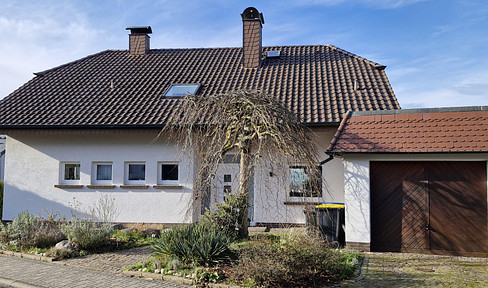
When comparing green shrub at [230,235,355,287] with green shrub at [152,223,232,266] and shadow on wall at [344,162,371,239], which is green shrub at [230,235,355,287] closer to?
green shrub at [152,223,232,266]

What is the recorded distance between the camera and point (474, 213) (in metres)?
9.45

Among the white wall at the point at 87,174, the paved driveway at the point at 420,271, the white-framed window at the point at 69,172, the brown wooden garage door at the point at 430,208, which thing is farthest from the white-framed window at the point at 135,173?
the paved driveway at the point at 420,271

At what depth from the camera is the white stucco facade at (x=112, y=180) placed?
1299 centimetres

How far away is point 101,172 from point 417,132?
9.79 meters

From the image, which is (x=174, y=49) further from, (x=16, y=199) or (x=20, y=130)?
(x=16, y=199)

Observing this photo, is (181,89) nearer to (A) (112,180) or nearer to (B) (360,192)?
(A) (112,180)

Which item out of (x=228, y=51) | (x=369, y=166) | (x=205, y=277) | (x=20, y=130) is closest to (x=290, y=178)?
(x=369, y=166)

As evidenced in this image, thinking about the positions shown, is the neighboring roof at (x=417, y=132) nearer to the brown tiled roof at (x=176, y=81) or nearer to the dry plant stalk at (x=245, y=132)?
the dry plant stalk at (x=245, y=132)

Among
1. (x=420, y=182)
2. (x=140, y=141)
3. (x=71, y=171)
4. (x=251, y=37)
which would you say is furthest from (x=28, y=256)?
(x=251, y=37)

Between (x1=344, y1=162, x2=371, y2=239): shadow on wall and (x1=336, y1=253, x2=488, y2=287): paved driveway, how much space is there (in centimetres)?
73

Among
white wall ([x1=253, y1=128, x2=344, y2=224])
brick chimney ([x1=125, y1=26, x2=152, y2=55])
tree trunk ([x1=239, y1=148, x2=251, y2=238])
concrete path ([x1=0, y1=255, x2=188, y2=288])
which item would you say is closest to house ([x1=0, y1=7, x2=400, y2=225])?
white wall ([x1=253, y1=128, x2=344, y2=224])

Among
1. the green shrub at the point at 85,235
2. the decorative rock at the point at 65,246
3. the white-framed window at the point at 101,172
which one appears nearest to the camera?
the decorative rock at the point at 65,246

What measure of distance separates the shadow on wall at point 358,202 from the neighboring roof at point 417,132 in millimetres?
659

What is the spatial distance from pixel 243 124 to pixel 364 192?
3.29 meters
